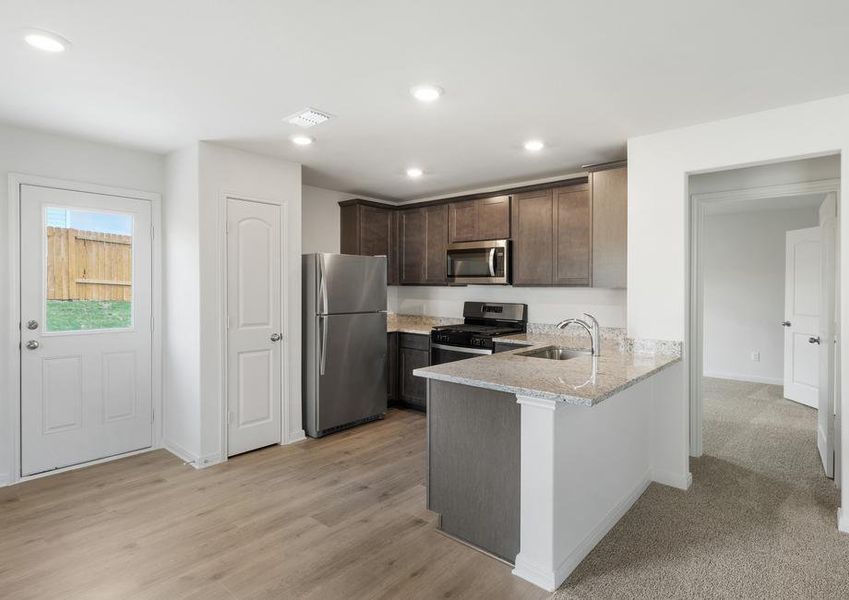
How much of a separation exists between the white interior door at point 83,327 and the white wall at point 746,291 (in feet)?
21.0

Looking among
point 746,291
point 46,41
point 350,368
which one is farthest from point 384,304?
point 746,291

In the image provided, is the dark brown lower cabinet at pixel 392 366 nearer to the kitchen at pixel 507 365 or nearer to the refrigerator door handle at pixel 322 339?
the kitchen at pixel 507 365

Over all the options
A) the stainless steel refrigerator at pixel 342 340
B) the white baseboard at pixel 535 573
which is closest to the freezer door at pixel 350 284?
the stainless steel refrigerator at pixel 342 340

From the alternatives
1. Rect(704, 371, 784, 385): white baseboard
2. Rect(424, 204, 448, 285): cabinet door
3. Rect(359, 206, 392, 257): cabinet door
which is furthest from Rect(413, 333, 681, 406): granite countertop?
Rect(704, 371, 784, 385): white baseboard

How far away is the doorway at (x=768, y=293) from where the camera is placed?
3195 millimetres

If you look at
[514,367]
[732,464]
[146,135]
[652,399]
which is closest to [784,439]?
[732,464]

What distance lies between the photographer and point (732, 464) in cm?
347

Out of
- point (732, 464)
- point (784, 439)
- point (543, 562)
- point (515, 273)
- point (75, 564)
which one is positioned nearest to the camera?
point (543, 562)

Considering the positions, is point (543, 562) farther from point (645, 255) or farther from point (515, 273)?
point (515, 273)

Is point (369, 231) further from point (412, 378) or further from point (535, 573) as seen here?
point (535, 573)

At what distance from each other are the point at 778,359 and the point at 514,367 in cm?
531

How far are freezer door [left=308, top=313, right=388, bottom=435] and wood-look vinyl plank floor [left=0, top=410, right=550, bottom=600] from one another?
604 millimetres

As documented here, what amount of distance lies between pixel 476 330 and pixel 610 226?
1563 millimetres

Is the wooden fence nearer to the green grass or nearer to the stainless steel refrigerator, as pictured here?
the green grass
